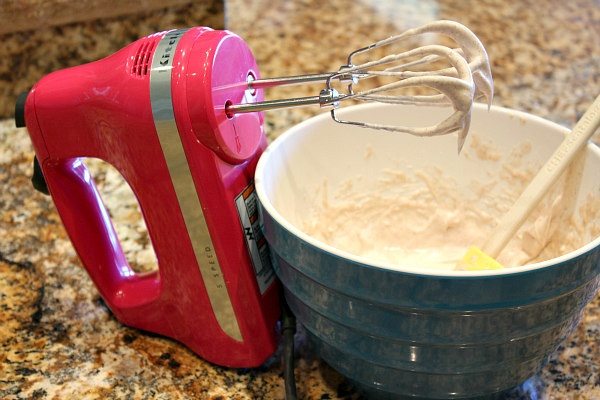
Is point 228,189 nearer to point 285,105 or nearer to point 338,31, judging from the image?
point 285,105

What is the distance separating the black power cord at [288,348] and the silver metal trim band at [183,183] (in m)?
0.04

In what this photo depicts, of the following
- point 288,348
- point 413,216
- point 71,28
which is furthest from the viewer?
point 71,28

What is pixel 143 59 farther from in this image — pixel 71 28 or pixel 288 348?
pixel 71 28

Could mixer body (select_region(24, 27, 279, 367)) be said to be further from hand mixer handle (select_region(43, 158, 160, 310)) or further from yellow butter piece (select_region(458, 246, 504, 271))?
yellow butter piece (select_region(458, 246, 504, 271))

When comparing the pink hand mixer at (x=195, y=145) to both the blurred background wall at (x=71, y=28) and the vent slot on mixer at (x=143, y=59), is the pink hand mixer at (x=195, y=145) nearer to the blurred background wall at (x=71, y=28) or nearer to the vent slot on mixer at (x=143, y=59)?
the vent slot on mixer at (x=143, y=59)

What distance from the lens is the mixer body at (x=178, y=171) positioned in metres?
0.49

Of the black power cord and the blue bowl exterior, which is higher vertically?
the blue bowl exterior

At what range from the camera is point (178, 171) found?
0.51 meters

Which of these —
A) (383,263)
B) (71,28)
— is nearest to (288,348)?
(383,263)

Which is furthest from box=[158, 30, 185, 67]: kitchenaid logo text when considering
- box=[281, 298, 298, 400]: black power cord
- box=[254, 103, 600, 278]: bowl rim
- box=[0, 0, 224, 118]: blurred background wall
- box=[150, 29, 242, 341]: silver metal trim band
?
box=[0, 0, 224, 118]: blurred background wall

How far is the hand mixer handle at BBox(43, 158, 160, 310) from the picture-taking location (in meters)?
0.58

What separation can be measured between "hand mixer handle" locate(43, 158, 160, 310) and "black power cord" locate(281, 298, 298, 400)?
110mm

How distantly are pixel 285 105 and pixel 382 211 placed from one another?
0.72 ft

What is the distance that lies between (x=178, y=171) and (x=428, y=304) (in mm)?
199
